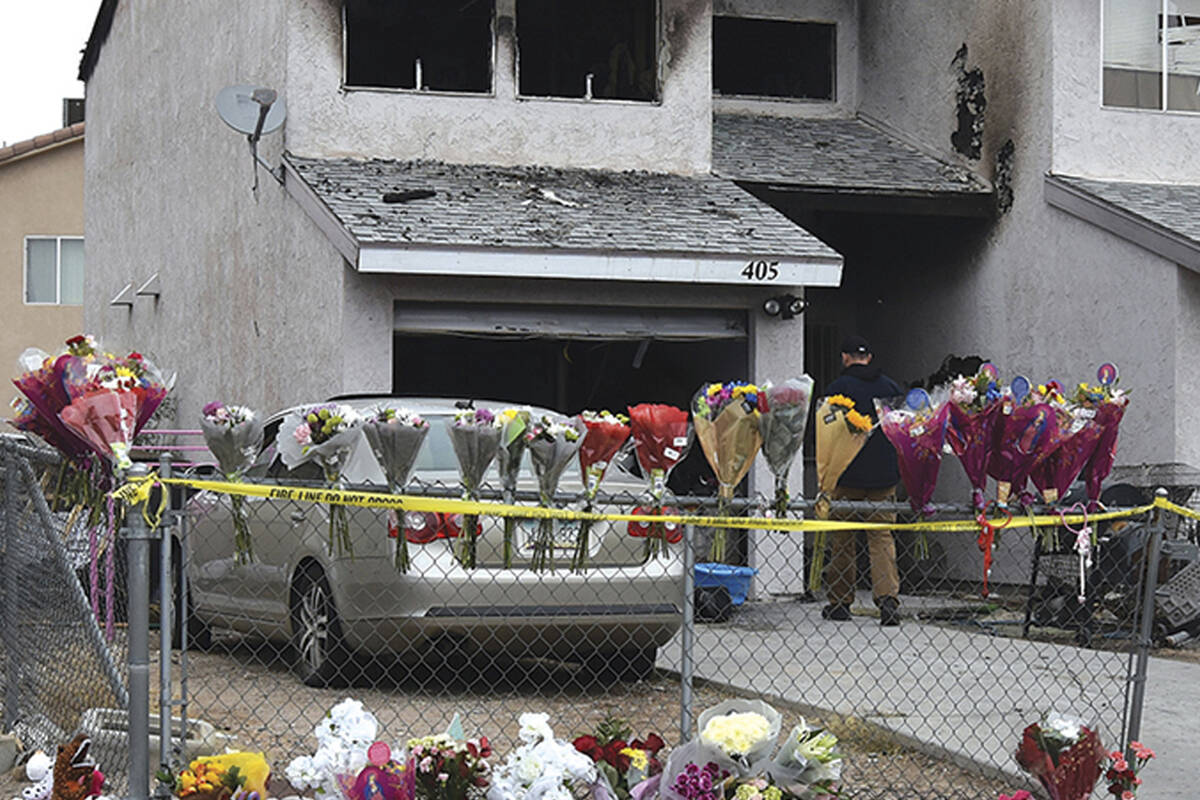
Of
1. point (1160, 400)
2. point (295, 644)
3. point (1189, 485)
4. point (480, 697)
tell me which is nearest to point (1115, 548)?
point (1189, 485)

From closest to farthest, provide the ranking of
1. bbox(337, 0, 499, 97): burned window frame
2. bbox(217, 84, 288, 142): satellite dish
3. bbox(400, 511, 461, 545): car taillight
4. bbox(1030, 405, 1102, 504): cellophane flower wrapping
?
bbox(1030, 405, 1102, 504): cellophane flower wrapping → bbox(400, 511, 461, 545): car taillight → bbox(217, 84, 288, 142): satellite dish → bbox(337, 0, 499, 97): burned window frame

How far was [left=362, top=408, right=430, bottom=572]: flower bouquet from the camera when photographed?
4727mm

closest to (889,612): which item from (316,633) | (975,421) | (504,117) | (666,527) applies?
(316,633)

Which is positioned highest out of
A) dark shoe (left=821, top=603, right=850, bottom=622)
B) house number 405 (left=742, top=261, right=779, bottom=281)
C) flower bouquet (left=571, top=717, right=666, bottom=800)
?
house number 405 (left=742, top=261, right=779, bottom=281)

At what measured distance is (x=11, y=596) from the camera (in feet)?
20.5

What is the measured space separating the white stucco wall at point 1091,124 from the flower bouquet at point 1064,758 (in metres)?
9.81

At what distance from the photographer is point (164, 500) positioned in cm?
435

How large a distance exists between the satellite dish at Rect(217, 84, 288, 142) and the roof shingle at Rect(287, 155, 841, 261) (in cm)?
38

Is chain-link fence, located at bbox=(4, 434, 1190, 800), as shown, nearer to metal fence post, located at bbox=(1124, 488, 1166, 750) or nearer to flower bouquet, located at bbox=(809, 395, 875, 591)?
metal fence post, located at bbox=(1124, 488, 1166, 750)

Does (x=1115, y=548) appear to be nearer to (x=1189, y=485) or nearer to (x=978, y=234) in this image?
(x=1189, y=485)

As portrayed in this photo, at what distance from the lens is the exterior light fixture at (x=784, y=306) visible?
12445 millimetres

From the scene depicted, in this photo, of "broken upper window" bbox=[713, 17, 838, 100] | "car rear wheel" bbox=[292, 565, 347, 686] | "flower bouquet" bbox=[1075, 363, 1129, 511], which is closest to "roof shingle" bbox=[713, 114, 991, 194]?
"broken upper window" bbox=[713, 17, 838, 100]

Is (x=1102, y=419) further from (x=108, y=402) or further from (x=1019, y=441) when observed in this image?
(x=108, y=402)

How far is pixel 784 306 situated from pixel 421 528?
6.28 metres
